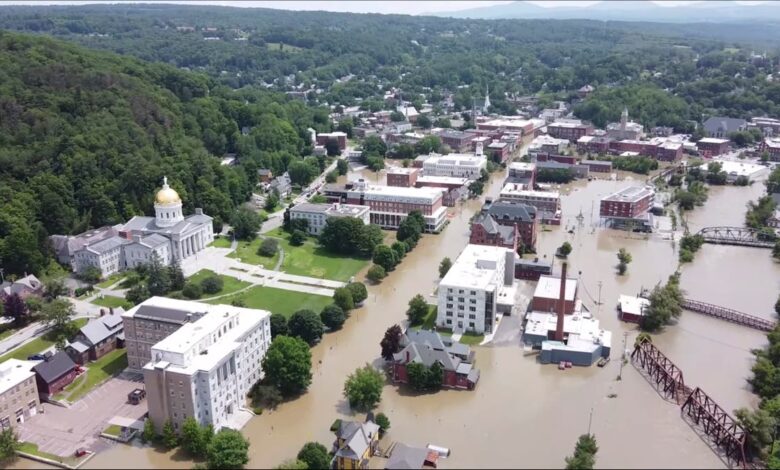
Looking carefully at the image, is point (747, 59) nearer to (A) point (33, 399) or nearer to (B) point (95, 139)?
(B) point (95, 139)

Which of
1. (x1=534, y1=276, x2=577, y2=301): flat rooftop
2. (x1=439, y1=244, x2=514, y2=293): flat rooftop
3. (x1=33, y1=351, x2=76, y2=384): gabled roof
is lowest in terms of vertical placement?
(x1=33, y1=351, x2=76, y2=384): gabled roof

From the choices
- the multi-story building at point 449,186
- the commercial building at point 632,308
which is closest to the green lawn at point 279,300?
the commercial building at point 632,308

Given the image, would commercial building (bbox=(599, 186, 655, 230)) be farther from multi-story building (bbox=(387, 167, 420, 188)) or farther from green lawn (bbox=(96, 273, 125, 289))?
green lawn (bbox=(96, 273, 125, 289))

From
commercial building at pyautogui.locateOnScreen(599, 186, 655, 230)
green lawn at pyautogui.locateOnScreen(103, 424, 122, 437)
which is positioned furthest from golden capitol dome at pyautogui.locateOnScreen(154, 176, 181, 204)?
commercial building at pyautogui.locateOnScreen(599, 186, 655, 230)

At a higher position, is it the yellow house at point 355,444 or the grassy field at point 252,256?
the yellow house at point 355,444

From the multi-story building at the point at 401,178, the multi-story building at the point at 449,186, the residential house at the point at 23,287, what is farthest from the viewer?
the multi-story building at the point at 401,178

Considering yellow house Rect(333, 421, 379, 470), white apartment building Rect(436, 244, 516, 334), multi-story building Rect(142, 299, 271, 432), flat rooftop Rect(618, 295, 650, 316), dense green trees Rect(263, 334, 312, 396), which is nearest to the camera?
yellow house Rect(333, 421, 379, 470)

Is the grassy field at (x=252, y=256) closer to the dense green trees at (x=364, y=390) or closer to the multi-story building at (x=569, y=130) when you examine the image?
the dense green trees at (x=364, y=390)
